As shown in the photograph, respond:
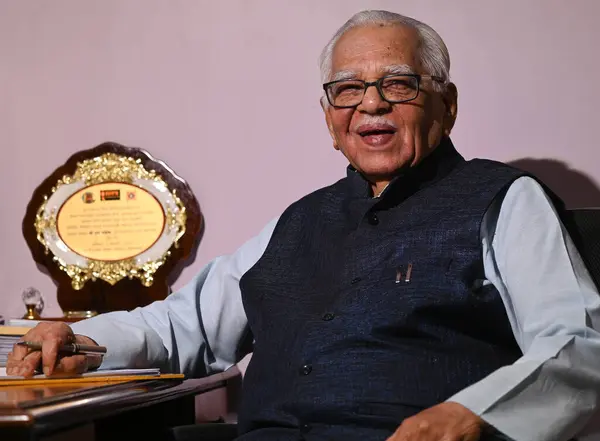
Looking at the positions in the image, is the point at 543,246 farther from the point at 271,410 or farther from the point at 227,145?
the point at 227,145

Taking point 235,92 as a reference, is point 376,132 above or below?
below

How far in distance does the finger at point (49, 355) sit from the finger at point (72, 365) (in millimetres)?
14

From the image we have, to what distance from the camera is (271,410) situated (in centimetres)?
152

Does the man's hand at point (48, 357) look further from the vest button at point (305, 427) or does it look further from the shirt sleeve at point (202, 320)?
the vest button at point (305, 427)

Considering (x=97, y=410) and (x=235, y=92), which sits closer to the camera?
(x=97, y=410)

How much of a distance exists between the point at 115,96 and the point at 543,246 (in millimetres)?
1382

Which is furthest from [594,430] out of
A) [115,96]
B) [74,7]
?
[74,7]

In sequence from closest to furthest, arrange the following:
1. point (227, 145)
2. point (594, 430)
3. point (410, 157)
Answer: point (410, 157) < point (594, 430) < point (227, 145)

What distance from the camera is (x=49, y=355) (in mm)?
1495

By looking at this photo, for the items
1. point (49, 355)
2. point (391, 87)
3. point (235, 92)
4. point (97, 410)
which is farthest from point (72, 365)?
point (235, 92)

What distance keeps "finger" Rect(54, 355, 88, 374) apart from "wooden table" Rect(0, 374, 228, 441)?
13 centimetres

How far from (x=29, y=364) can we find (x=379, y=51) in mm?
873

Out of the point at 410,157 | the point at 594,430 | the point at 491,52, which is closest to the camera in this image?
the point at 410,157

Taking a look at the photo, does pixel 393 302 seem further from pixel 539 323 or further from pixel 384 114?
pixel 384 114
